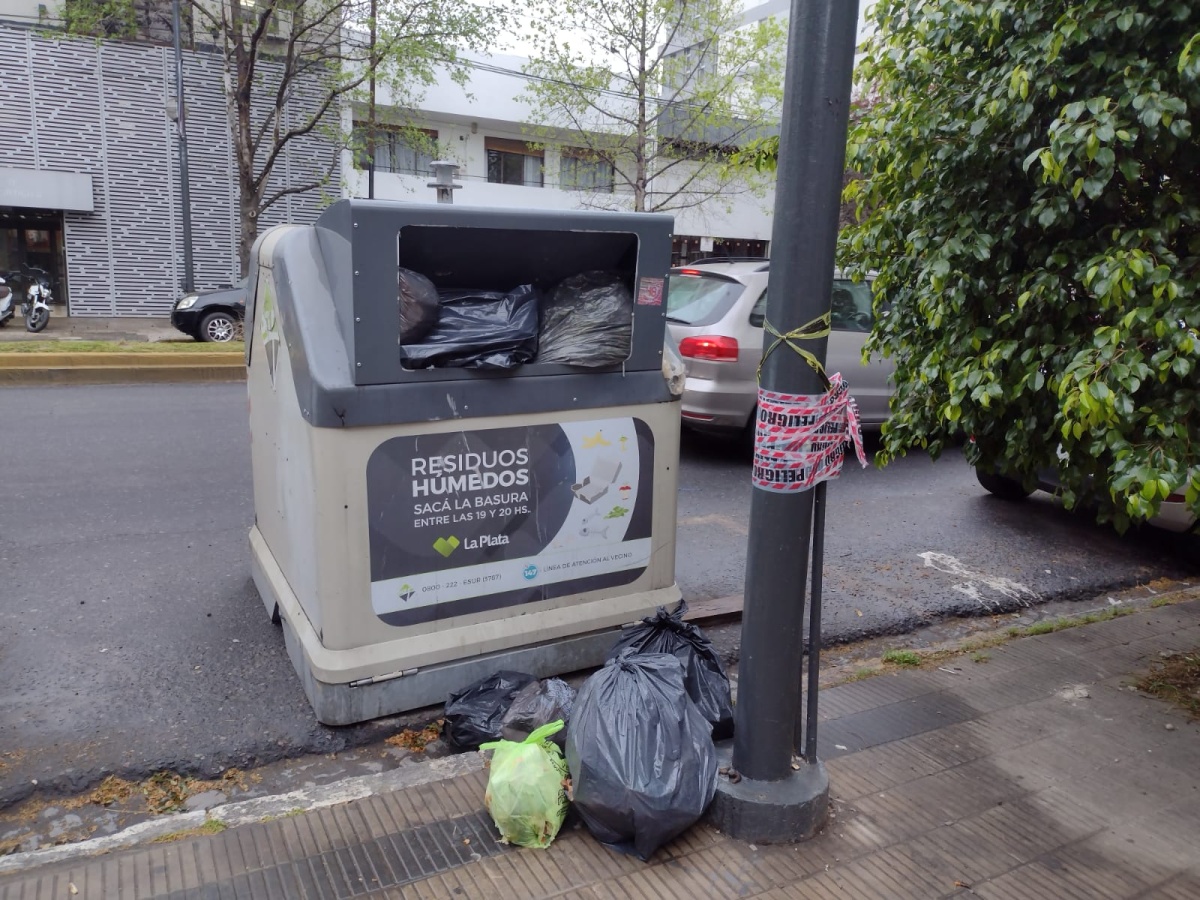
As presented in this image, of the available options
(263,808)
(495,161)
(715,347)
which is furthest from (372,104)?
(263,808)

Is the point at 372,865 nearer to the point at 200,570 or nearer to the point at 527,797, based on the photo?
the point at 527,797

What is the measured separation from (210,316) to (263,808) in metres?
13.8

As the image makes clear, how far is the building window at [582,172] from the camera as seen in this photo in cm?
2401

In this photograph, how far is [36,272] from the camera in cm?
1945

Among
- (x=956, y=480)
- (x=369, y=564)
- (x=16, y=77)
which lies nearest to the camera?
(x=369, y=564)

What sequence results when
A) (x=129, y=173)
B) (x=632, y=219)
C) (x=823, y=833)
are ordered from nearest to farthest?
(x=823, y=833)
(x=632, y=219)
(x=129, y=173)

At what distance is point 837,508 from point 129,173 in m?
19.4

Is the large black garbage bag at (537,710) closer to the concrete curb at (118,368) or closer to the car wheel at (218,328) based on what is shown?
the concrete curb at (118,368)

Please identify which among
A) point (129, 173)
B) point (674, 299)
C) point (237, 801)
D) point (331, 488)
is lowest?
point (237, 801)

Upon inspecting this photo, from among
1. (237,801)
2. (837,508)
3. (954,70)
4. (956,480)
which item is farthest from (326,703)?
(956,480)

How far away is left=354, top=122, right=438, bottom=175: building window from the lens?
19631 mm

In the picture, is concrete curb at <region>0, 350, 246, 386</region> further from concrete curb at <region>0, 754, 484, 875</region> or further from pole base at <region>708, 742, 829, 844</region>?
pole base at <region>708, 742, 829, 844</region>

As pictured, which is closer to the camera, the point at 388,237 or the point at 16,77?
the point at 388,237

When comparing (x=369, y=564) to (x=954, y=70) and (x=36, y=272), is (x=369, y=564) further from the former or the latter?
(x=36, y=272)
